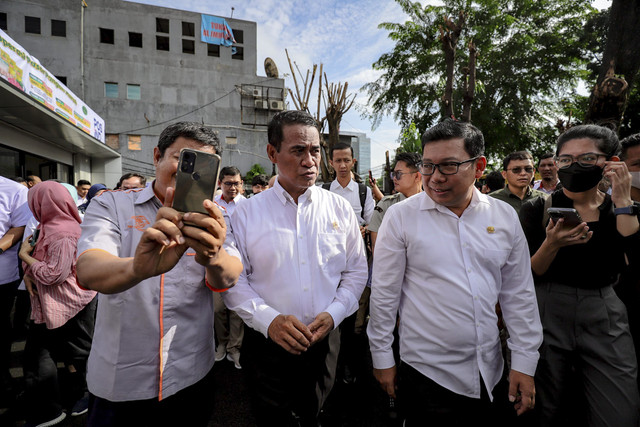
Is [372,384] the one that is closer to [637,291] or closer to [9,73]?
[637,291]

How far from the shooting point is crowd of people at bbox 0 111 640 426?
1434 millimetres

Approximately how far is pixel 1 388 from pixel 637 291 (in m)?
5.19

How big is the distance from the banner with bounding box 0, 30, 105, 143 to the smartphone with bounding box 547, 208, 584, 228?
8.81 meters

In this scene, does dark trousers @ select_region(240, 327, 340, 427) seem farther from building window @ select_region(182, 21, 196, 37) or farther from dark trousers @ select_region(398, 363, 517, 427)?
building window @ select_region(182, 21, 196, 37)

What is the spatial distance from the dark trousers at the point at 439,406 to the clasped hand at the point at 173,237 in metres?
1.29

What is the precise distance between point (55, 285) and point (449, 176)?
10.0 ft

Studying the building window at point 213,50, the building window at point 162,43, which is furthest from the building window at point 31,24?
the building window at point 213,50

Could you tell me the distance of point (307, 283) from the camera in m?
1.73

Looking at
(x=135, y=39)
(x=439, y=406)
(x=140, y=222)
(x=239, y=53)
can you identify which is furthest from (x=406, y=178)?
(x=135, y=39)

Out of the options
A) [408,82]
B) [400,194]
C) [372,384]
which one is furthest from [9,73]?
[408,82]

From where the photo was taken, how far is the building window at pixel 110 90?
66.4 feet

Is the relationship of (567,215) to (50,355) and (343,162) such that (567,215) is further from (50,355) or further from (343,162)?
(50,355)

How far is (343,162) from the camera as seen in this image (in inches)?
154

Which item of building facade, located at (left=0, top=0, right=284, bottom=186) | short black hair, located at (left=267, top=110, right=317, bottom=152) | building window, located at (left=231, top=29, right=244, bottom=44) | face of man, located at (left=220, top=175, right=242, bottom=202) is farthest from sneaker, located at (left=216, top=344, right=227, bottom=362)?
building window, located at (left=231, top=29, right=244, bottom=44)
